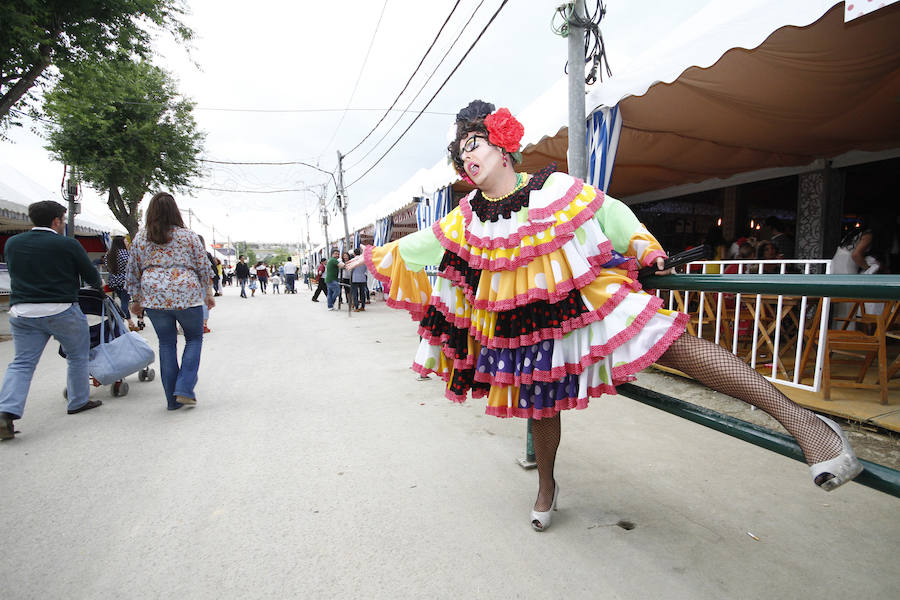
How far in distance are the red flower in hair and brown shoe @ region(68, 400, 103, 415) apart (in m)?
3.85

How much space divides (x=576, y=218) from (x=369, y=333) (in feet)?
20.0

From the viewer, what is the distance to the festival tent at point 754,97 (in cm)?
264

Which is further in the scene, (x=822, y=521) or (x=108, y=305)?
(x=108, y=305)

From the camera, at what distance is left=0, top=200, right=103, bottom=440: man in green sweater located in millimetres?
2930

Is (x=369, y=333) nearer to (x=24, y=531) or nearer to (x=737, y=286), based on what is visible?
(x=24, y=531)

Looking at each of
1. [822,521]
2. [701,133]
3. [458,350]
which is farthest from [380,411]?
[701,133]

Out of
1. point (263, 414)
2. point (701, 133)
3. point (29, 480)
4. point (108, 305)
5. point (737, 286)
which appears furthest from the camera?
point (701, 133)

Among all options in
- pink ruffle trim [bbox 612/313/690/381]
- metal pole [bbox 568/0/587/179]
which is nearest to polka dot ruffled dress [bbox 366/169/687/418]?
pink ruffle trim [bbox 612/313/690/381]

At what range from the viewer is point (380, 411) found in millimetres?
3418

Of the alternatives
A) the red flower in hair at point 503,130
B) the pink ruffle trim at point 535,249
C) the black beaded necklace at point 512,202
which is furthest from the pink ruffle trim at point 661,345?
the red flower in hair at point 503,130

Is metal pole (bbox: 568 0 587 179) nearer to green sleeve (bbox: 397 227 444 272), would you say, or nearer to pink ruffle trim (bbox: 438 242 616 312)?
green sleeve (bbox: 397 227 444 272)

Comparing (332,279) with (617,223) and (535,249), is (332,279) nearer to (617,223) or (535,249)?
(535,249)

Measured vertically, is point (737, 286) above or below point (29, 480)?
above

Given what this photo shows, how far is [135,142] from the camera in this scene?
49.6 ft
